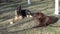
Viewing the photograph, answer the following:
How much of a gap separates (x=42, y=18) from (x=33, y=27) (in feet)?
1.79

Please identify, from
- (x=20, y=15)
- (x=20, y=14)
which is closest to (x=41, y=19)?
(x=20, y=15)

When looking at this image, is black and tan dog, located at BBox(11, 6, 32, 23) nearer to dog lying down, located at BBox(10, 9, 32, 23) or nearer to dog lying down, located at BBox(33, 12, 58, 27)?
dog lying down, located at BBox(10, 9, 32, 23)

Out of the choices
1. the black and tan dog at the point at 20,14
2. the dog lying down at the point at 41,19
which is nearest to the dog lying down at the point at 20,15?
the black and tan dog at the point at 20,14

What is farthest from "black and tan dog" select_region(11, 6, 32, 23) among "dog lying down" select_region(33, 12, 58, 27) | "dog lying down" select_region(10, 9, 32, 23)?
"dog lying down" select_region(33, 12, 58, 27)

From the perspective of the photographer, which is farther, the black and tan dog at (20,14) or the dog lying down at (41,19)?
the black and tan dog at (20,14)

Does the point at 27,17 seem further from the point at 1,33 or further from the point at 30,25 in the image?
the point at 1,33

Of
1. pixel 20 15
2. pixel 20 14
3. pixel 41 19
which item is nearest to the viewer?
pixel 41 19

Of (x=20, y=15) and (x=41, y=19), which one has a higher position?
(x=41, y=19)

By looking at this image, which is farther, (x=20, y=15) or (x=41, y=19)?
(x=20, y=15)

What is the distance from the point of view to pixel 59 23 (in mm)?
9672

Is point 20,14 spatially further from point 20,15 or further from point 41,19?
point 41,19

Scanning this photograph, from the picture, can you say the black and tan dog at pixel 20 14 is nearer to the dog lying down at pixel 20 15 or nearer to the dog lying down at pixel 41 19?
the dog lying down at pixel 20 15

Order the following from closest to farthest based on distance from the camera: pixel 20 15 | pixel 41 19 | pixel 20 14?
pixel 41 19, pixel 20 15, pixel 20 14

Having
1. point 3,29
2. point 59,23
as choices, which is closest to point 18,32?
point 3,29
